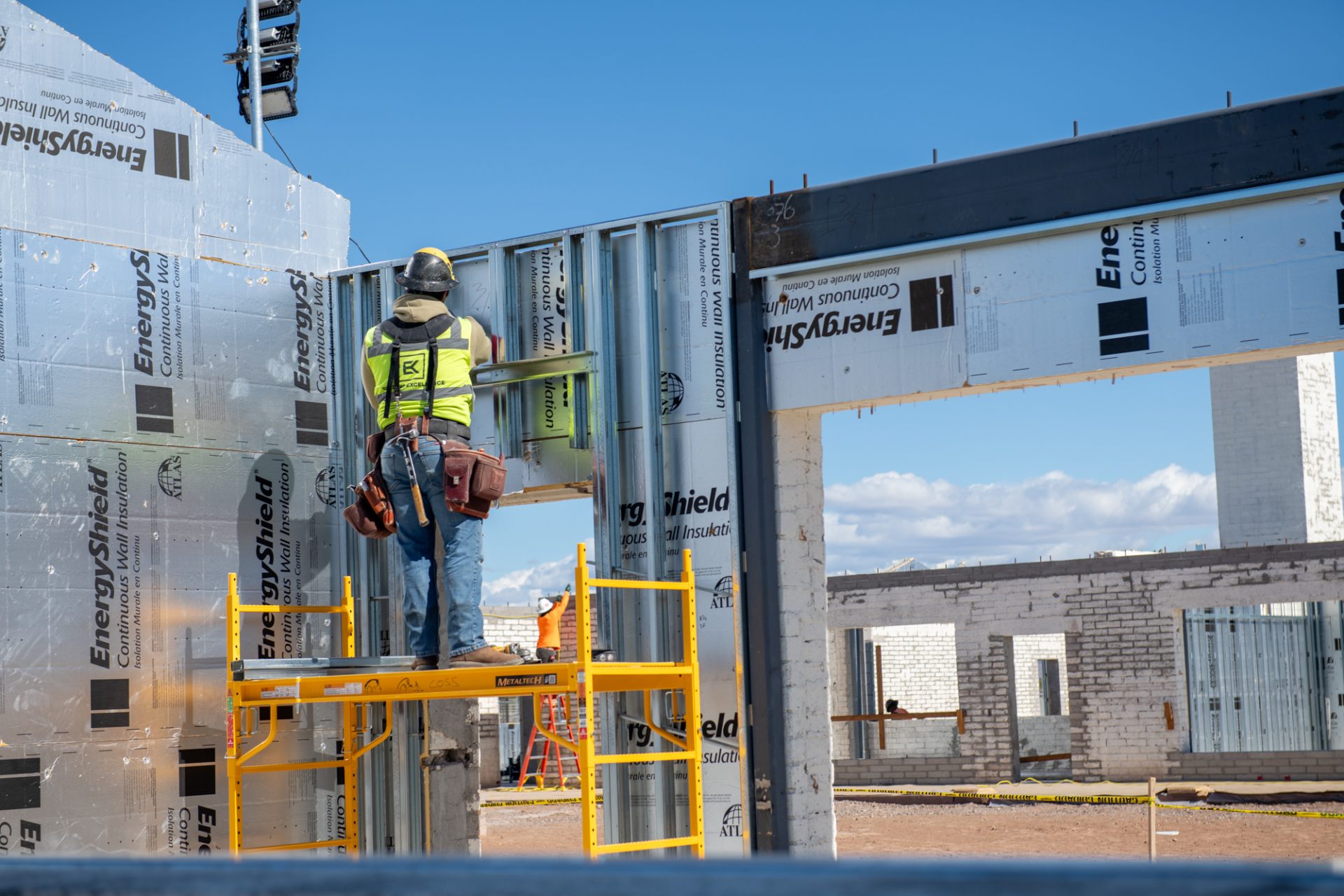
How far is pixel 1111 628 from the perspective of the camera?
1780 centimetres

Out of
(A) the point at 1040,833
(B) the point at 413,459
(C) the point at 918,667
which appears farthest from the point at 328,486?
(C) the point at 918,667

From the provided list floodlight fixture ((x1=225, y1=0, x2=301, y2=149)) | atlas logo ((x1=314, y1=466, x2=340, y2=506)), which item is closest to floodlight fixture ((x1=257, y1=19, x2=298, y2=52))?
floodlight fixture ((x1=225, y1=0, x2=301, y2=149))

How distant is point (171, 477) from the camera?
8.42 metres

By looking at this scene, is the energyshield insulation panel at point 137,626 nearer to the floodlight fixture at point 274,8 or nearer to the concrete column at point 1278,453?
the floodlight fixture at point 274,8

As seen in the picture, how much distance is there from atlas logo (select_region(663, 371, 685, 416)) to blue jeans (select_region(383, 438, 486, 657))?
1415mm

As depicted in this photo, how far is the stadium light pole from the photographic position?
10398 mm

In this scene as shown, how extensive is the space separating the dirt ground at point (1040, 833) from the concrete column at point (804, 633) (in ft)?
11.3

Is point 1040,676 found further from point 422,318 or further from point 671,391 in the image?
point 422,318

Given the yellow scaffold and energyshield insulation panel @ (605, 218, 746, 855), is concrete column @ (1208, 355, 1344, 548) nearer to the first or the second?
energyshield insulation panel @ (605, 218, 746, 855)

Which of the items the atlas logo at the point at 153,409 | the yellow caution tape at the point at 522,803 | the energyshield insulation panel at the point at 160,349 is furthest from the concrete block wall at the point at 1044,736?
the atlas logo at the point at 153,409

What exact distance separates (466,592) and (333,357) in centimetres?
289

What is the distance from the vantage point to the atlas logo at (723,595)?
304 inches

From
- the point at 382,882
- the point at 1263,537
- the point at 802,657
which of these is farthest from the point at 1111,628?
the point at 382,882

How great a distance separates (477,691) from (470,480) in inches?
38.9
